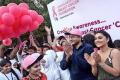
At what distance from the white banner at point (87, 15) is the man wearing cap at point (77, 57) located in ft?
1.37

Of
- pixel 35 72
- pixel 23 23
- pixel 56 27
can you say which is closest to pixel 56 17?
pixel 56 27

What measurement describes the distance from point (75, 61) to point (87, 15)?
0.98 m

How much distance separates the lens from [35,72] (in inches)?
241

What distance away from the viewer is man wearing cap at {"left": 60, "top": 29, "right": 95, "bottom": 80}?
6.94m

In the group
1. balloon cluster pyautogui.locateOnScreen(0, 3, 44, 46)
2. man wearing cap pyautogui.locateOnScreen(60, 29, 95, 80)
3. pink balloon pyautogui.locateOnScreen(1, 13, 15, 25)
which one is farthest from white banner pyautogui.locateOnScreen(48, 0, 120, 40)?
pink balloon pyautogui.locateOnScreen(1, 13, 15, 25)

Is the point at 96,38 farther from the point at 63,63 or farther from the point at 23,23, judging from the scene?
the point at 23,23

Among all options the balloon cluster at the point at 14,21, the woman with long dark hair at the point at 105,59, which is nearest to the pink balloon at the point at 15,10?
the balloon cluster at the point at 14,21

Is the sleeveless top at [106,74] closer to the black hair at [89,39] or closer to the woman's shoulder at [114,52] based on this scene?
the woman's shoulder at [114,52]

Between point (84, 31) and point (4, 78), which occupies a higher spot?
point (84, 31)

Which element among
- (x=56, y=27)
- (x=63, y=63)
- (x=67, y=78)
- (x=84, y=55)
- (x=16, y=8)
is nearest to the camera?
(x=84, y=55)

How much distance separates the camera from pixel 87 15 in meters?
7.65

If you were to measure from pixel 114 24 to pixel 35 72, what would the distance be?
5.12 ft

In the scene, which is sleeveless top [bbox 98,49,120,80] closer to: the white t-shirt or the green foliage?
the white t-shirt

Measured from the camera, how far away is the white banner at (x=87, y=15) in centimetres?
695
